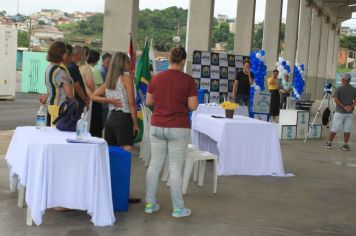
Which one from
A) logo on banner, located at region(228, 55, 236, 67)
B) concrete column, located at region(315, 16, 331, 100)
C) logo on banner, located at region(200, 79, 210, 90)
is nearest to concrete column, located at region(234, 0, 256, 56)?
logo on banner, located at region(228, 55, 236, 67)

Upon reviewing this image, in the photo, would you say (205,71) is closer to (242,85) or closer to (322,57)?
(242,85)

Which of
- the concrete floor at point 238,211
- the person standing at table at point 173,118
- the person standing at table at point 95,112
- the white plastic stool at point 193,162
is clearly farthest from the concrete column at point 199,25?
the person standing at table at point 173,118

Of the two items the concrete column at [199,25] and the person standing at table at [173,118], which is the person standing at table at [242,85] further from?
the person standing at table at [173,118]

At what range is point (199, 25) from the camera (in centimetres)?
1830

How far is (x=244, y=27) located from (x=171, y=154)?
18.3 metres

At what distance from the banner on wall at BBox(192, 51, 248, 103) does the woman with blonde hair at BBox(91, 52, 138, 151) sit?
910 centimetres

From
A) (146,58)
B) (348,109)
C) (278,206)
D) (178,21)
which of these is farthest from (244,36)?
(278,206)

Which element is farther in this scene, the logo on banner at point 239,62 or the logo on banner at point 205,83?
the logo on banner at point 239,62

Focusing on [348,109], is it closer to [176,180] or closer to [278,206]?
[278,206]

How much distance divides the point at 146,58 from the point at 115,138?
385 cm

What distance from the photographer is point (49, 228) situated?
5.19 m

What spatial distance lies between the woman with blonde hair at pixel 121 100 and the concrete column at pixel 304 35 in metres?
28.7

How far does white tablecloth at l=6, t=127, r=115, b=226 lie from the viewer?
5.00m

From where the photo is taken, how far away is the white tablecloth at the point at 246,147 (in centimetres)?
819
